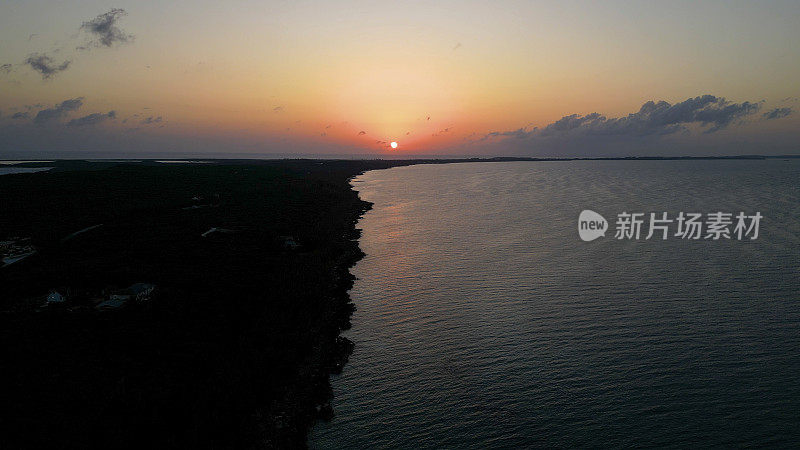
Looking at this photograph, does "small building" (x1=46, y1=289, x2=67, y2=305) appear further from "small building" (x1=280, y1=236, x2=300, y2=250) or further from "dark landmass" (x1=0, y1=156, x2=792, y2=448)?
"small building" (x1=280, y1=236, x2=300, y2=250)

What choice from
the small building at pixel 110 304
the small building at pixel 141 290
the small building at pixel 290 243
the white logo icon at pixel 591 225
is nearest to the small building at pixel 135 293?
the small building at pixel 141 290

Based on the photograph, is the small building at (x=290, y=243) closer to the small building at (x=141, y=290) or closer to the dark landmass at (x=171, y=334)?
the dark landmass at (x=171, y=334)

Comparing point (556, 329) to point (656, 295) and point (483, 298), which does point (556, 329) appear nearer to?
point (483, 298)

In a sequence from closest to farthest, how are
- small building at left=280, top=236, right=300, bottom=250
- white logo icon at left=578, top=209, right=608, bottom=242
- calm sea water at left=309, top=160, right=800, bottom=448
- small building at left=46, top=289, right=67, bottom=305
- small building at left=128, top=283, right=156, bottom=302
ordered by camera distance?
1. calm sea water at left=309, top=160, right=800, bottom=448
2. small building at left=46, top=289, right=67, bottom=305
3. small building at left=128, top=283, right=156, bottom=302
4. small building at left=280, top=236, right=300, bottom=250
5. white logo icon at left=578, top=209, right=608, bottom=242

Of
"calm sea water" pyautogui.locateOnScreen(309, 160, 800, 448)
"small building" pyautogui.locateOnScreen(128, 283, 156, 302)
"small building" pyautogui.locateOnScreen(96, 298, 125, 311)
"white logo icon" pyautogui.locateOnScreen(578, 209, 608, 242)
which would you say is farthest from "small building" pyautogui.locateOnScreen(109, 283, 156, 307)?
"white logo icon" pyautogui.locateOnScreen(578, 209, 608, 242)

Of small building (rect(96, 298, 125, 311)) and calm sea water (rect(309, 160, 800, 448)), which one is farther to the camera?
small building (rect(96, 298, 125, 311))

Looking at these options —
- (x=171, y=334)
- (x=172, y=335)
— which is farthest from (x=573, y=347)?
(x=171, y=334)

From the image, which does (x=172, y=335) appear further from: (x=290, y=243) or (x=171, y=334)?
(x=290, y=243)
